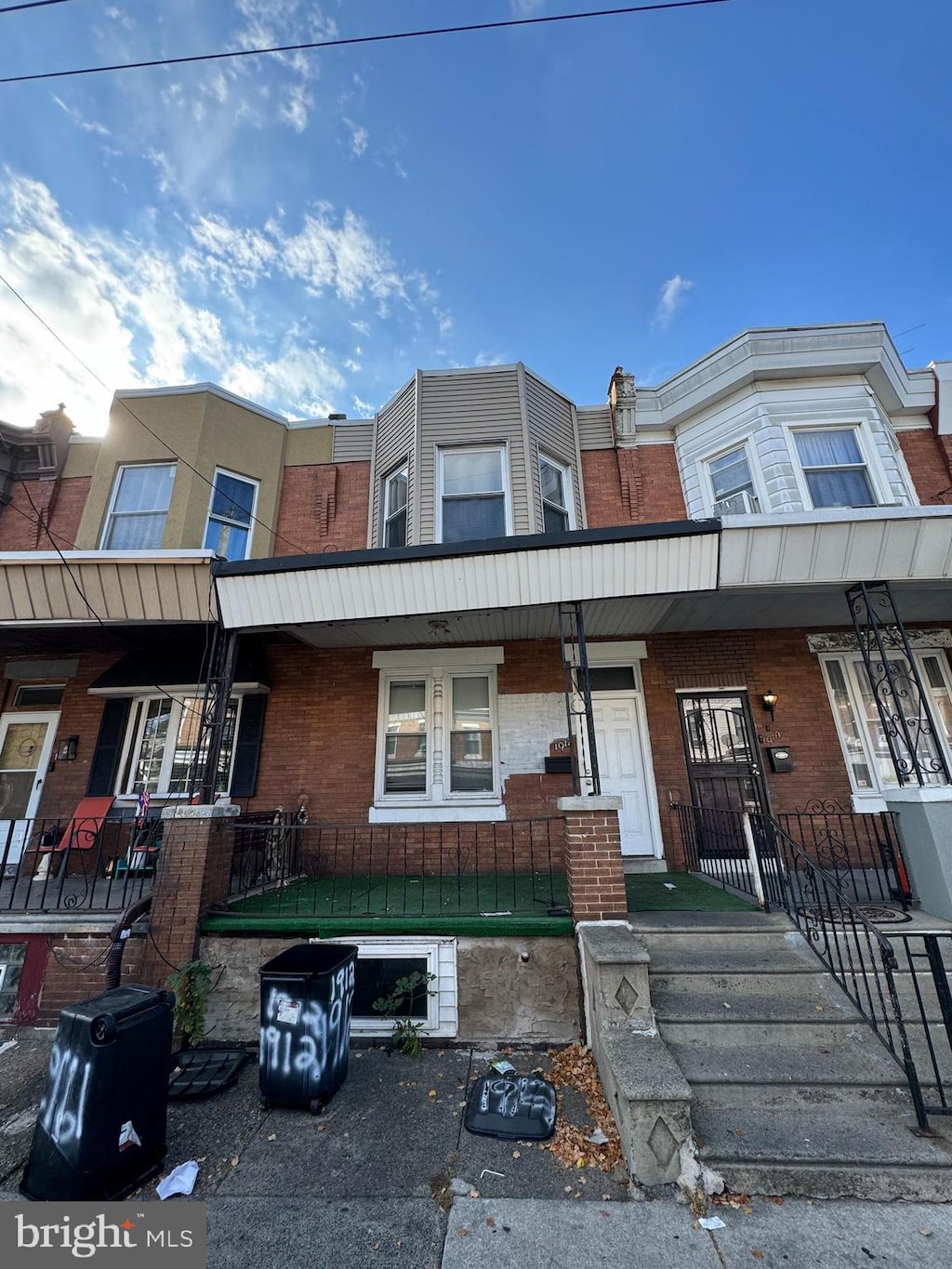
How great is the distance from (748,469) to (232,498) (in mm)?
8071

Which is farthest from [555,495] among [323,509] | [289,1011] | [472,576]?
[289,1011]

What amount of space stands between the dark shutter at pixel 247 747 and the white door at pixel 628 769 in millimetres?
4783

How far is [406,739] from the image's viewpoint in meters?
7.55

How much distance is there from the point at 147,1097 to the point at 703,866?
19.9 feet

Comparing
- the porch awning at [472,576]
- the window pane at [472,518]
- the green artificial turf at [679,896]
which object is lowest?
the green artificial turf at [679,896]

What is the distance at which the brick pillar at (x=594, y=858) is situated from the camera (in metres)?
4.41

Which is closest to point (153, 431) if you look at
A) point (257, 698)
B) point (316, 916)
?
point (257, 698)

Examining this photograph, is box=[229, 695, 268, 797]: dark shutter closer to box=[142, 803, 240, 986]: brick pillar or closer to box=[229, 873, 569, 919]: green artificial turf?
box=[229, 873, 569, 919]: green artificial turf

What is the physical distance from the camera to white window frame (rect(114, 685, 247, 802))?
752cm

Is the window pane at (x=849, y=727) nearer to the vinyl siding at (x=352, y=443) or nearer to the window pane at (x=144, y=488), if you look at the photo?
the vinyl siding at (x=352, y=443)

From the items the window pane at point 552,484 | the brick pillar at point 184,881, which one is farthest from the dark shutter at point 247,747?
the window pane at point 552,484

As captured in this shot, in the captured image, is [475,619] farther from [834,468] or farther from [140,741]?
[834,468]

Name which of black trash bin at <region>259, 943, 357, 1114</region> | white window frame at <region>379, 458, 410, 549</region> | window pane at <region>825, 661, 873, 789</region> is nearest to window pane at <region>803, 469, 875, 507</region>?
window pane at <region>825, 661, 873, 789</region>

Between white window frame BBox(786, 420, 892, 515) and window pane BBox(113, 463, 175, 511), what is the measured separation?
940 cm
